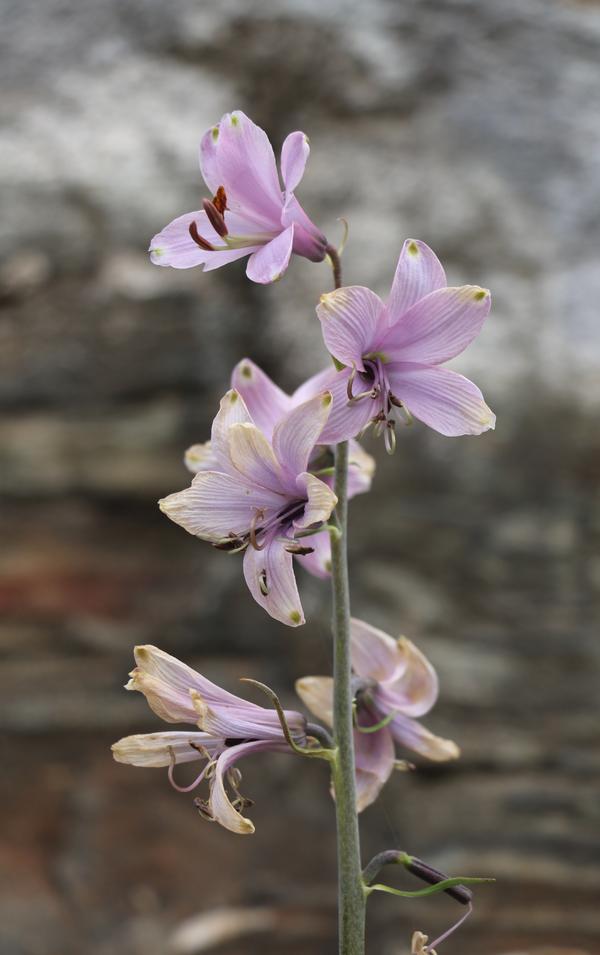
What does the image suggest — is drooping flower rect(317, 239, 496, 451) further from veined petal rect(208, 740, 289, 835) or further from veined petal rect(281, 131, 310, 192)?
veined petal rect(208, 740, 289, 835)

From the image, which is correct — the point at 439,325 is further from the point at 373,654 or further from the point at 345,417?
the point at 373,654

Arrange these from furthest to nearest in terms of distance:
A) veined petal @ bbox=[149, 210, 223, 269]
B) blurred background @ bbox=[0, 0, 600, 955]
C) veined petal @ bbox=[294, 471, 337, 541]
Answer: blurred background @ bbox=[0, 0, 600, 955] → veined petal @ bbox=[149, 210, 223, 269] → veined petal @ bbox=[294, 471, 337, 541]

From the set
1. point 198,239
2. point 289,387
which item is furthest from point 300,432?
point 289,387

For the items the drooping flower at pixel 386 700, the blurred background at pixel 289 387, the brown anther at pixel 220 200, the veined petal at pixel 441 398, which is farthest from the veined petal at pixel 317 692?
the blurred background at pixel 289 387

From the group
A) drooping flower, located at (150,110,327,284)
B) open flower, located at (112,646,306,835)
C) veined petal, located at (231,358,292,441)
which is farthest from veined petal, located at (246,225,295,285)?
open flower, located at (112,646,306,835)

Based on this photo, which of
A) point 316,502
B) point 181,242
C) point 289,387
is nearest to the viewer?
point 316,502

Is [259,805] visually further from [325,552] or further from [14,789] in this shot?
[325,552]

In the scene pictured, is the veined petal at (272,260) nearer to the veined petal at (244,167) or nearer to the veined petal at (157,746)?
the veined petal at (244,167)
